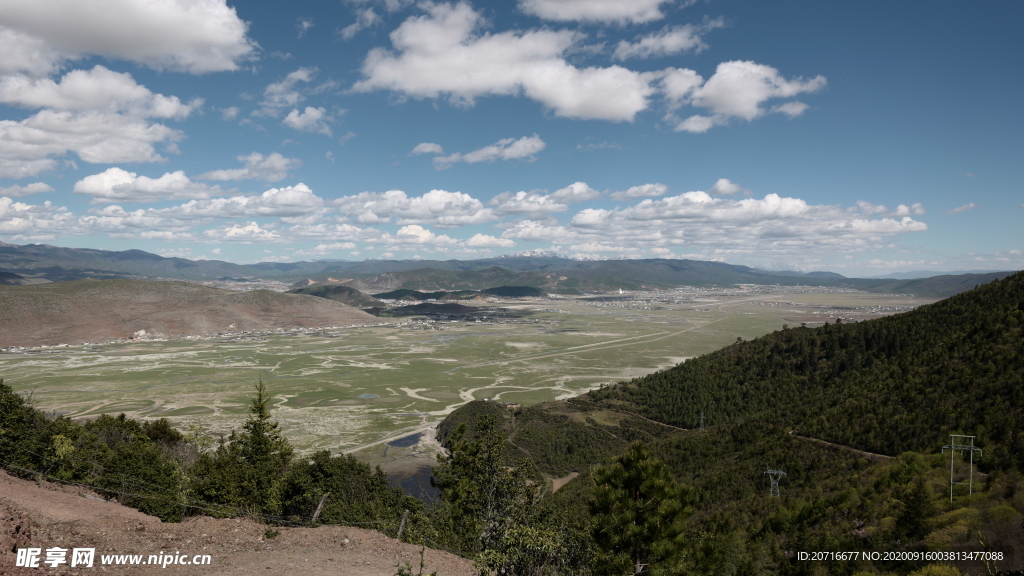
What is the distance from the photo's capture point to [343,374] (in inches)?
4050

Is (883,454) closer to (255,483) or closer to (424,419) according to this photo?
(255,483)

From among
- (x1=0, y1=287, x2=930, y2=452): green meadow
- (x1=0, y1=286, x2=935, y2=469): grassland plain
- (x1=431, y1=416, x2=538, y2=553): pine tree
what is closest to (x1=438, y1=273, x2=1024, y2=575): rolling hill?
(x1=431, y1=416, x2=538, y2=553): pine tree

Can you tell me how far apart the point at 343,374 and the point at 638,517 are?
3755 inches

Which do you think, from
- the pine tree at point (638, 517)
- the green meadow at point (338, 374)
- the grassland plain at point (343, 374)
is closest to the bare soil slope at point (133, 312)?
the grassland plain at point (343, 374)

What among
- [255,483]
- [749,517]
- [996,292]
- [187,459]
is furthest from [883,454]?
[187,459]

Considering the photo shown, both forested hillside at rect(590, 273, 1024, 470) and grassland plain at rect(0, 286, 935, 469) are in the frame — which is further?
grassland plain at rect(0, 286, 935, 469)

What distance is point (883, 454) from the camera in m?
30.3

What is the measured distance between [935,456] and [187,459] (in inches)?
1982
